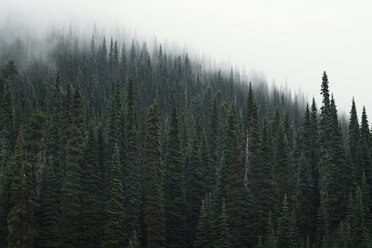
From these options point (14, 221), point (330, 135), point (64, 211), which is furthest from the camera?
point (330, 135)

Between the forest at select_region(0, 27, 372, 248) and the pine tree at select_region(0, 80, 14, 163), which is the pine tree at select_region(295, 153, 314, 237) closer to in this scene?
the forest at select_region(0, 27, 372, 248)

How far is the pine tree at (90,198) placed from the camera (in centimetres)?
5291

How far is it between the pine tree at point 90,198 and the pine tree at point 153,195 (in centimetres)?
695

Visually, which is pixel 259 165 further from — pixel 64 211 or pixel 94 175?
pixel 64 211

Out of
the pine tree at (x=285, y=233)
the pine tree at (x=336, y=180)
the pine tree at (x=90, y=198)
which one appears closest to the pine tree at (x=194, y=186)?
the pine tree at (x=90, y=198)

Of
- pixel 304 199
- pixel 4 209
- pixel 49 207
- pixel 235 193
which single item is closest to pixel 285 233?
pixel 235 193

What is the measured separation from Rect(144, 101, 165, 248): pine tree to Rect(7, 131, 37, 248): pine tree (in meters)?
14.6

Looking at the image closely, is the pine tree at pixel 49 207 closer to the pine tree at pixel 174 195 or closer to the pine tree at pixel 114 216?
the pine tree at pixel 114 216

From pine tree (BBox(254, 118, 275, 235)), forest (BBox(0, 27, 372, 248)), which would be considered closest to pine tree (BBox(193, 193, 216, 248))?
forest (BBox(0, 27, 372, 248))

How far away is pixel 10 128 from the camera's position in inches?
2886

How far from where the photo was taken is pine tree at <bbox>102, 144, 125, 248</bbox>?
163ft

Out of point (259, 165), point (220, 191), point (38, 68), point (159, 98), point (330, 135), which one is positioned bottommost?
point (220, 191)

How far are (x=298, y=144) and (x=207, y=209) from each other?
35330mm

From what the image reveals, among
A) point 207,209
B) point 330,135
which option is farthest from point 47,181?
point 330,135
